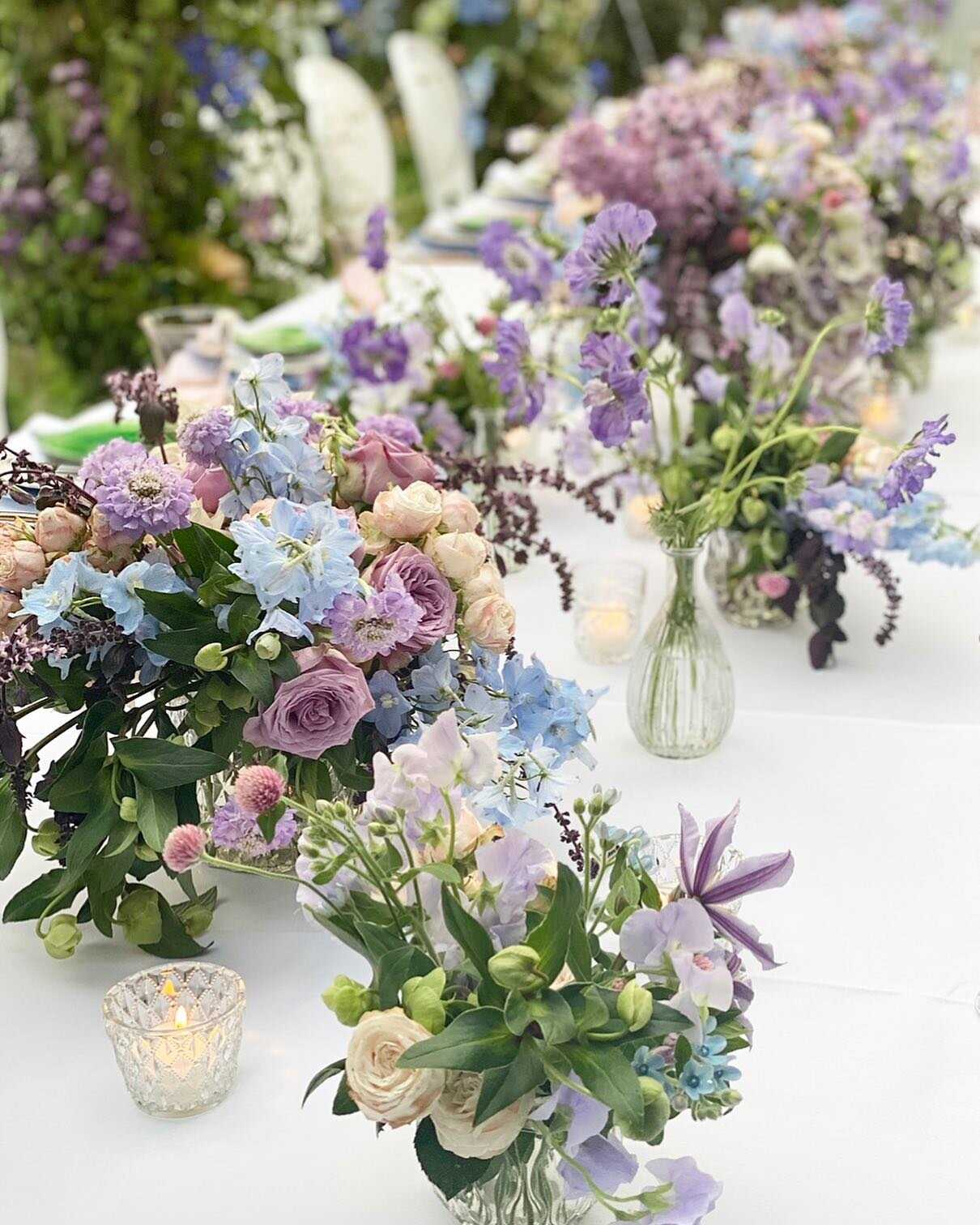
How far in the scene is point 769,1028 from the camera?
3.13 feet

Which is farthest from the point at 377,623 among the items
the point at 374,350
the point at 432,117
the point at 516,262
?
the point at 432,117

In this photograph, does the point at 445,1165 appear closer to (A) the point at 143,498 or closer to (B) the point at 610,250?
(A) the point at 143,498

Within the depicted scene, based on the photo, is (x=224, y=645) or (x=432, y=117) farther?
(x=432, y=117)

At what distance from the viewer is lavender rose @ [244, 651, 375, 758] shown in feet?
3.12

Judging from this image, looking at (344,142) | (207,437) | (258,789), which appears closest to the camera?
(258,789)

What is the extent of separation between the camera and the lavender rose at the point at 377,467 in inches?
42.7

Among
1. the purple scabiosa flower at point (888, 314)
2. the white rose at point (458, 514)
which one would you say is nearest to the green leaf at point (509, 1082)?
the white rose at point (458, 514)

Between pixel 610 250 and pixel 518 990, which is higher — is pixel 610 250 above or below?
above

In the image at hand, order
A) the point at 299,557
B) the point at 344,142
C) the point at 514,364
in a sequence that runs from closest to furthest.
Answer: the point at 299,557 → the point at 514,364 → the point at 344,142

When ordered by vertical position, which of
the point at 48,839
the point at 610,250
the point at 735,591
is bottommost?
the point at 735,591

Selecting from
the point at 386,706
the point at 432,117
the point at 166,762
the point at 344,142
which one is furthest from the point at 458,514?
the point at 432,117

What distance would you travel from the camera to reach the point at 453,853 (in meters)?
0.74

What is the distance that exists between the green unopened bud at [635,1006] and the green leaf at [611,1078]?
0.02m

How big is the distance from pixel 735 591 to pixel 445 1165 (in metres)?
0.97
